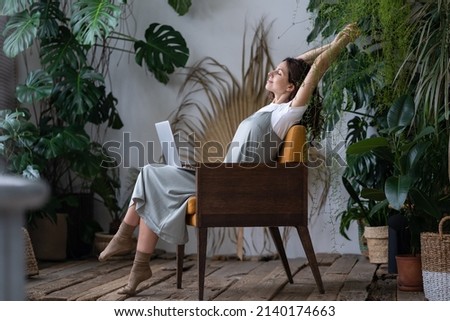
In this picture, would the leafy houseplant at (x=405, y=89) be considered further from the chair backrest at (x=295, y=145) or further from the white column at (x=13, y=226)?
the white column at (x=13, y=226)

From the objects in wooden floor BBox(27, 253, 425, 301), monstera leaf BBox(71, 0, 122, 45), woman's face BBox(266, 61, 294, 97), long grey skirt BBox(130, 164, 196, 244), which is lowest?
wooden floor BBox(27, 253, 425, 301)

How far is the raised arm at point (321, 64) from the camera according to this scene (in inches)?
122

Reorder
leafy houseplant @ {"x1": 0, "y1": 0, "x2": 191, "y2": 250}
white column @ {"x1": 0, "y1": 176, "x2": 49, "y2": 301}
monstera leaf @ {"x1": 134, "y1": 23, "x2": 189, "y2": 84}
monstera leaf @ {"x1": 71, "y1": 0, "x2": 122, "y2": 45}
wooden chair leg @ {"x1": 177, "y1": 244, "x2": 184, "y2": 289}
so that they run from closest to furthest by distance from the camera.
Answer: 1. white column @ {"x1": 0, "y1": 176, "x2": 49, "y2": 301}
2. wooden chair leg @ {"x1": 177, "y1": 244, "x2": 184, "y2": 289}
3. monstera leaf @ {"x1": 71, "y1": 0, "x2": 122, "y2": 45}
4. leafy houseplant @ {"x1": 0, "y1": 0, "x2": 191, "y2": 250}
5. monstera leaf @ {"x1": 134, "y1": 23, "x2": 189, "y2": 84}

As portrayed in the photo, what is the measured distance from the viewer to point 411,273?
125 inches

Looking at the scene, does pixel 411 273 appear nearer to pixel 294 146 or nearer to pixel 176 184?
pixel 294 146

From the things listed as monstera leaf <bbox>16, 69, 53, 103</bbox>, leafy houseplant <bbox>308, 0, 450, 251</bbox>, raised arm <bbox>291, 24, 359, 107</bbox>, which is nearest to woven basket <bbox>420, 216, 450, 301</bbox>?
leafy houseplant <bbox>308, 0, 450, 251</bbox>

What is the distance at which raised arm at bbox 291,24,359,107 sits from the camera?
10.2ft

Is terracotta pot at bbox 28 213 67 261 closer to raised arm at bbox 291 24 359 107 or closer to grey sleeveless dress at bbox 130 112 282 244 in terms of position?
grey sleeveless dress at bbox 130 112 282 244

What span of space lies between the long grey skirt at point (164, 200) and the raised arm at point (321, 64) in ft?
2.03

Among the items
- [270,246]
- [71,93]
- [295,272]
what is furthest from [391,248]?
[71,93]

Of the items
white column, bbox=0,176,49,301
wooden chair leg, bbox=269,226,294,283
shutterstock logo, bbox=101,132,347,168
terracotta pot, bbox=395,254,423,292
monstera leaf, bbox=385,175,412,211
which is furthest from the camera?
shutterstock logo, bbox=101,132,347,168

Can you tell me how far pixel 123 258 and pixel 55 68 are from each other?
1254 mm

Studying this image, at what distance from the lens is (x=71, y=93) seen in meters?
4.43

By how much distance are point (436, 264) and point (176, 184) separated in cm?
114
